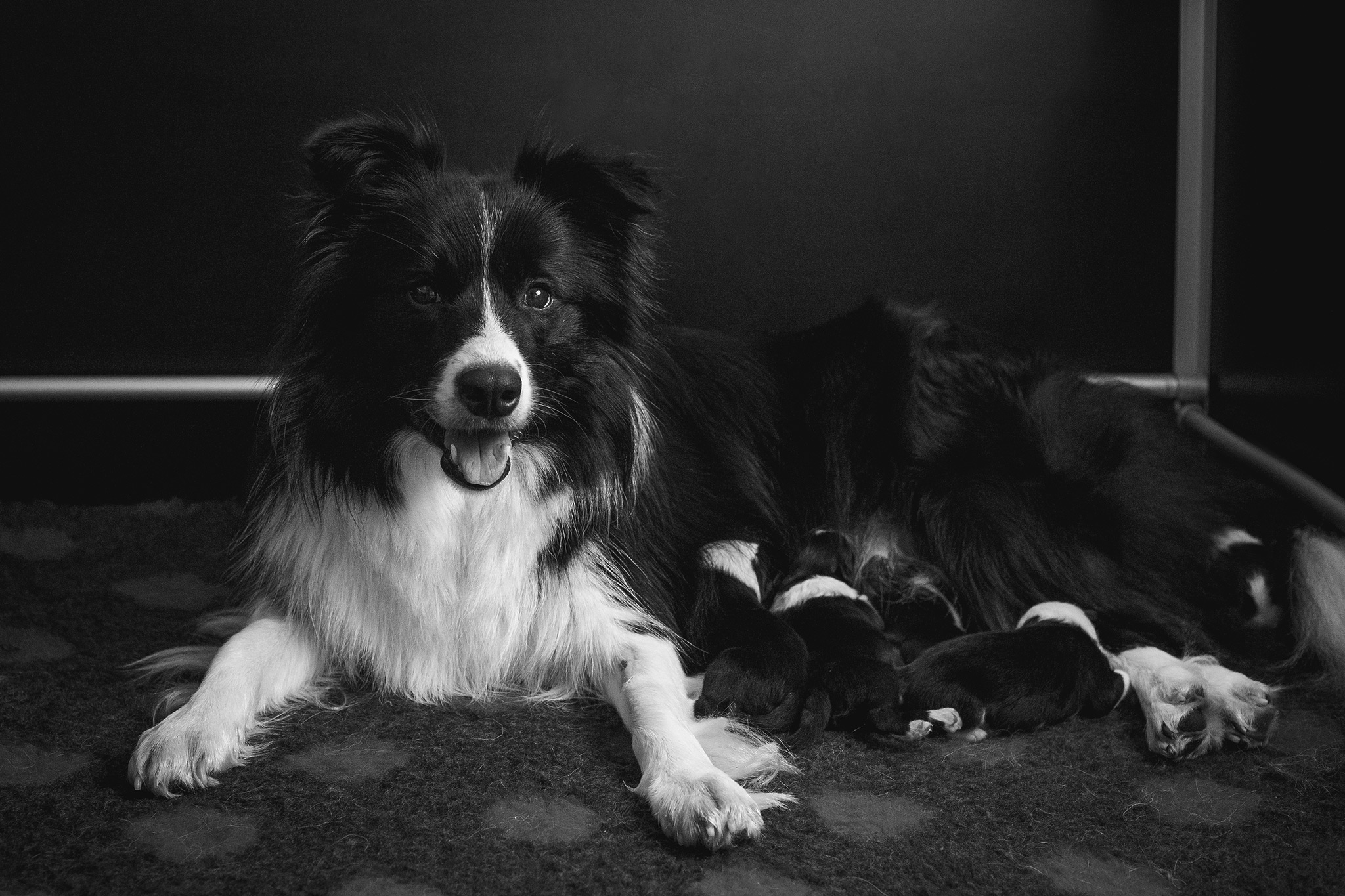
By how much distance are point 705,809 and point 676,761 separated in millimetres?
145

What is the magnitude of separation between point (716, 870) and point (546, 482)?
2.92ft

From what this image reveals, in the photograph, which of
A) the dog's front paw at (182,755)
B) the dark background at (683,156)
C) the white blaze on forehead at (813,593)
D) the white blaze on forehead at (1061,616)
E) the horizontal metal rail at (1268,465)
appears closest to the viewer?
the dog's front paw at (182,755)

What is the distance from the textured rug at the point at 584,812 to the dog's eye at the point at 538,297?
852mm

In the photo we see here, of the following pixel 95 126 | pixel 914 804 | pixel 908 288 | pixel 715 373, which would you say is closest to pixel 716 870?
pixel 914 804

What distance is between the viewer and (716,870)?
67.1 inches

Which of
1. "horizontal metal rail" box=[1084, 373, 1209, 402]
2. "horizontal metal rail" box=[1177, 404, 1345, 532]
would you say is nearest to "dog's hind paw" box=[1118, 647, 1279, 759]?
"horizontal metal rail" box=[1177, 404, 1345, 532]

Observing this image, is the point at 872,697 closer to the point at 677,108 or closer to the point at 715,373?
the point at 715,373

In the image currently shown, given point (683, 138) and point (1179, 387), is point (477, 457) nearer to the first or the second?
point (683, 138)

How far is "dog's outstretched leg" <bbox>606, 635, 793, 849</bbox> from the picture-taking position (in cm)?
176

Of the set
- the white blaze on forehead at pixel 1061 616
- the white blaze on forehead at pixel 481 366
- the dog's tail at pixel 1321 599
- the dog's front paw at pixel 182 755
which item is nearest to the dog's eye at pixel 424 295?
the white blaze on forehead at pixel 481 366

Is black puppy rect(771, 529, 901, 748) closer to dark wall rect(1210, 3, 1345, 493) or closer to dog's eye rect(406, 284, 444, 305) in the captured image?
dog's eye rect(406, 284, 444, 305)

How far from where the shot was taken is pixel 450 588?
7.47 feet

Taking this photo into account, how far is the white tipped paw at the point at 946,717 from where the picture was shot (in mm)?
2109

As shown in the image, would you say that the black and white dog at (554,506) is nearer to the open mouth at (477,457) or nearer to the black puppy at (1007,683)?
the open mouth at (477,457)
